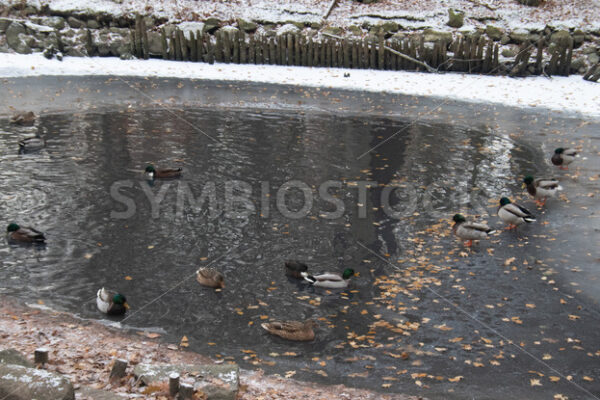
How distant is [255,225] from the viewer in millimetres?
11547

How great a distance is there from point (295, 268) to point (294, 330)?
166cm

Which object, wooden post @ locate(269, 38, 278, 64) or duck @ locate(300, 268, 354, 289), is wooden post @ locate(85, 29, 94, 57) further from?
duck @ locate(300, 268, 354, 289)

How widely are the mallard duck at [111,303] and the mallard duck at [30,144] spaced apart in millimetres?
7790

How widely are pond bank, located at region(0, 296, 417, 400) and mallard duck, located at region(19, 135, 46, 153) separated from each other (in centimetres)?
703

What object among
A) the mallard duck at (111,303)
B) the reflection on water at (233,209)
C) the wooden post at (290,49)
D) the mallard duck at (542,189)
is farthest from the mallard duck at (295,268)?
the wooden post at (290,49)

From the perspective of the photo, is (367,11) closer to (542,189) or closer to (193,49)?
(193,49)

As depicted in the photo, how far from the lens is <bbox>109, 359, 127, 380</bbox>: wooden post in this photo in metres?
6.48

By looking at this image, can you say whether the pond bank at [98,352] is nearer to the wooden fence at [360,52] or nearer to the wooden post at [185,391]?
the wooden post at [185,391]

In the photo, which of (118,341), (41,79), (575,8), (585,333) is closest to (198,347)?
(118,341)

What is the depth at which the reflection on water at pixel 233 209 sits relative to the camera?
28.2 ft

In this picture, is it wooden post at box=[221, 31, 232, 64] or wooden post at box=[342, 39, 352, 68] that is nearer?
wooden post at box=[342, 39, 352, 68]

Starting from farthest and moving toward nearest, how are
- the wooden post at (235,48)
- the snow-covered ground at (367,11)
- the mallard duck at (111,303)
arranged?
the snow-covered ground at (367,11) → the wooden post at (235,48) → the mallard duck at (111,303)

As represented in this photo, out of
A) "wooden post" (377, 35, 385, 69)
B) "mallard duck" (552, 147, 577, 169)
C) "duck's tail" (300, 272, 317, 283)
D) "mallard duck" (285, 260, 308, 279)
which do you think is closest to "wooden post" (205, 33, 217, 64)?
"wooden post" (377, 35, 385, 69)

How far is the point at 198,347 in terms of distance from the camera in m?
7.78
